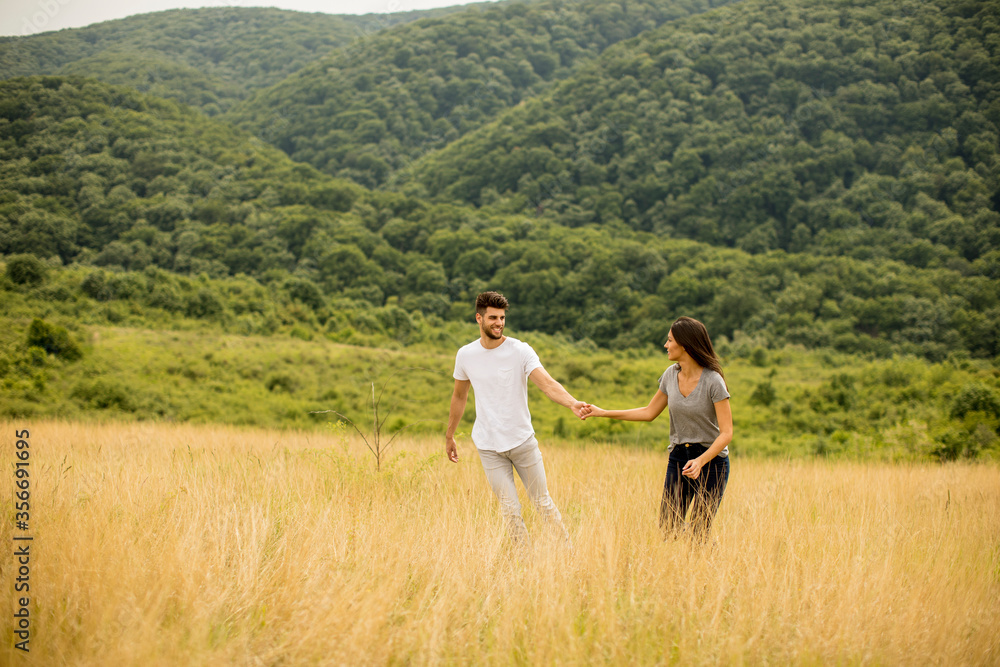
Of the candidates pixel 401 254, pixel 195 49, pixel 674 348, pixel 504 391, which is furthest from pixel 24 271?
pixel 195 49

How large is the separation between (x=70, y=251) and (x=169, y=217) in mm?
8274

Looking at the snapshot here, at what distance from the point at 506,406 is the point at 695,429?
1.20 metres

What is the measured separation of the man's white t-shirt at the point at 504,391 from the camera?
416cm

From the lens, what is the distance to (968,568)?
449 centimetres

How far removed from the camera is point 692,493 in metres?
4.28

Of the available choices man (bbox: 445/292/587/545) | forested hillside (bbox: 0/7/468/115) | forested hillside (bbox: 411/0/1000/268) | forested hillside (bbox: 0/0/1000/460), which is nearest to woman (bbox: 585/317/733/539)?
man (bbox: 445/292/587/545)

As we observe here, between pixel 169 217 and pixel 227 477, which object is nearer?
pixel 227 477

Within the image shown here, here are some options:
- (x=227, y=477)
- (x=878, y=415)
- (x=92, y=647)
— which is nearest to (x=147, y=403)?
(x=227, y=477)

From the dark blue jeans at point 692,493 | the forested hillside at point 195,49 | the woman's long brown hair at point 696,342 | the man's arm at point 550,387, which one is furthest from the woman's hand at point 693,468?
the forested hillside at point 195,49

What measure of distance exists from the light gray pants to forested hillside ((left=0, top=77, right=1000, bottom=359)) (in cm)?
3659

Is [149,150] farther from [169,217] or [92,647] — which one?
[92,647]

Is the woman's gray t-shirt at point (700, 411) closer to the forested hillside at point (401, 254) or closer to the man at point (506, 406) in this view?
the man at point (506, 406)

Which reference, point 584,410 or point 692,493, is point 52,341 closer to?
point 584,410

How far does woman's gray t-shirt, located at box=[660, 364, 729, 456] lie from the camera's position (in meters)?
4.08
